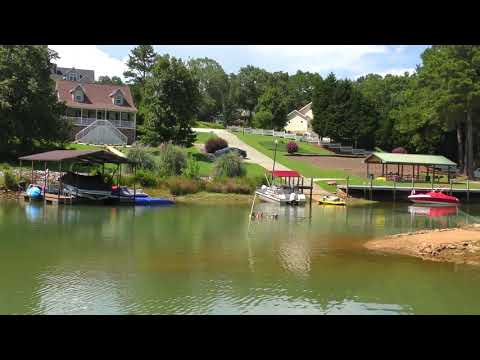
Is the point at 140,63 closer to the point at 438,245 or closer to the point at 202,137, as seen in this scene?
the point at 202,137

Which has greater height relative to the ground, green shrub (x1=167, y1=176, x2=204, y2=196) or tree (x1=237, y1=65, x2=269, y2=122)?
tree (x1=237, y1=65, x2=269, y2=122)

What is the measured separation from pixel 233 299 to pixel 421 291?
6.64 meters

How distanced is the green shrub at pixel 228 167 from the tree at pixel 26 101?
18175 mm

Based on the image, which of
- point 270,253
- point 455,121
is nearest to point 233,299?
point 270,253

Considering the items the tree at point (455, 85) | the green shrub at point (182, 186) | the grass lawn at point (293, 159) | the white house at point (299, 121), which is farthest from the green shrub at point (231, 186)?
the white house at point (299, 121)

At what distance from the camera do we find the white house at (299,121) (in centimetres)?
10856

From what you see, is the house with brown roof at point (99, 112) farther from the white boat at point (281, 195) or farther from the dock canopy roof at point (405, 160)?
the dock canopy roof at point (405, 160)

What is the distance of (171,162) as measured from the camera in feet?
178

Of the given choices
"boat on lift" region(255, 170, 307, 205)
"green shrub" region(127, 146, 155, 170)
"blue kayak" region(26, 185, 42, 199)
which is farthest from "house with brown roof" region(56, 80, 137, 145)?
"boat on lift" region(255, 170, 307, 205)

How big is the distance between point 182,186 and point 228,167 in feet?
21.6

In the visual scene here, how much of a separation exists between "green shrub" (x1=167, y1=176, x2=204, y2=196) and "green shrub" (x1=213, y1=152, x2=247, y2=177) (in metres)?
4.09

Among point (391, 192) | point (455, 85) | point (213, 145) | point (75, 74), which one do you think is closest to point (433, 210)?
point (391, 192)

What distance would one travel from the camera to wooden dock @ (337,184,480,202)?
56719 millimetres

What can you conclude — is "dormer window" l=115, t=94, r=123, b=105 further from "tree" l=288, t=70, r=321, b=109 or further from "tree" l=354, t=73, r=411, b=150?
"tree" l=288, t=70, r=321, b=109
